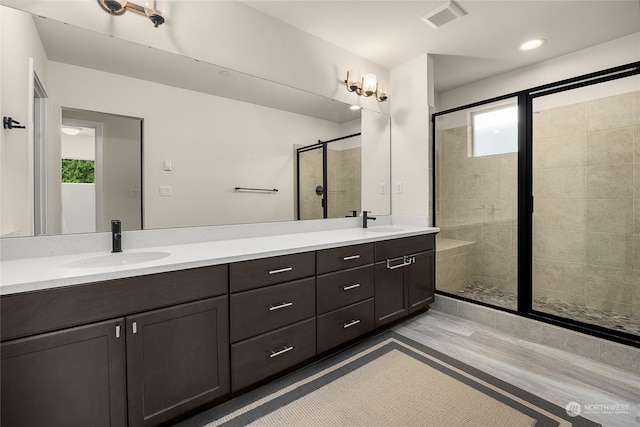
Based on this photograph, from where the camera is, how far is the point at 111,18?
5.24ft

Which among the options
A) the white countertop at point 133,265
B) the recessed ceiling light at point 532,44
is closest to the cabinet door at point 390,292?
the white countertop at point 133,265

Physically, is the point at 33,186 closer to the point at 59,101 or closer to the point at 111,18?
the point at 59,101

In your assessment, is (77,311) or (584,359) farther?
(584,359)

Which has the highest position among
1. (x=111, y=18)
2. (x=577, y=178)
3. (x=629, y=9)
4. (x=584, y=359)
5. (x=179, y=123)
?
(x=629, y=9)

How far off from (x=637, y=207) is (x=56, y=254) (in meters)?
3.82

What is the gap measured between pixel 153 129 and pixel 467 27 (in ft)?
8.26

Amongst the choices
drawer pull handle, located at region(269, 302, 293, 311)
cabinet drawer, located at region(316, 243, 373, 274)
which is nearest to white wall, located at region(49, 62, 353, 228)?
cabinet drawer, located at region(316, 243, 373, 274)

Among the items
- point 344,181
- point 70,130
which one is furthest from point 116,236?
point 344,181

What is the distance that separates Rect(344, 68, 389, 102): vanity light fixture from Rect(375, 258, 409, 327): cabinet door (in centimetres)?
165

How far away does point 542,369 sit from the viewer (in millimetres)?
1871

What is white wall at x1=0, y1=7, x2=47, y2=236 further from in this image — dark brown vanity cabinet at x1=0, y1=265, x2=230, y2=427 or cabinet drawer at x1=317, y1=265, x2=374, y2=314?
cabinet drawer at x1=317, y1=265, x2=374, y2=314

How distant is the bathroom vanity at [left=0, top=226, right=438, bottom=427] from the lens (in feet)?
3.34

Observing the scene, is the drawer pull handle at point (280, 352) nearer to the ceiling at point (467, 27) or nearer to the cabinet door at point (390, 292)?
the cabinet door at point (390, 292)

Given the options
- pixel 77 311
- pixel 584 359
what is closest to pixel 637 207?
pixel 584 359
